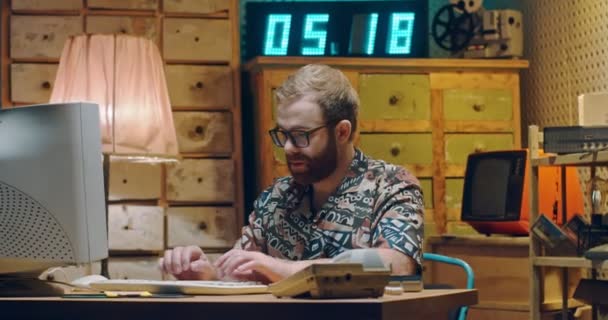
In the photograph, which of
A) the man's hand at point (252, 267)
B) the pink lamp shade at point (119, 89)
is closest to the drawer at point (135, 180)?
the pink lamp shade at point (119, 89)

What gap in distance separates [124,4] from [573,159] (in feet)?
6.47

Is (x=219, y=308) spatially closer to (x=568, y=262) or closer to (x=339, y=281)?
(x=339, y=281)

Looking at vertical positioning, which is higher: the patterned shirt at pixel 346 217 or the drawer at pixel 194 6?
the drawer at pixel 194 6

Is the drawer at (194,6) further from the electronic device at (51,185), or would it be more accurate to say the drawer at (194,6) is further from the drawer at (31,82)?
the electronic device at (51,185)

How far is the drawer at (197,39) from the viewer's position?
4367 millimetres

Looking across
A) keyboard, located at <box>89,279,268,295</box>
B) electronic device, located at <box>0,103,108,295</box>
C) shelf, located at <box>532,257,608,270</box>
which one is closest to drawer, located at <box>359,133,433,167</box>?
shelf, located at <box>532,257,608,270</box>

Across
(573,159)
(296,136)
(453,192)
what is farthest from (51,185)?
(453,192)

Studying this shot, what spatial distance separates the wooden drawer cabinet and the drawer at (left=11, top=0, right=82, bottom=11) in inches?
29.3

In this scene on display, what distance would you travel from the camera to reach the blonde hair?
8.67ft

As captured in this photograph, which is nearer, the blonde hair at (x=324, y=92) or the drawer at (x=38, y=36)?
the blonde hair at (x=324, y=92)

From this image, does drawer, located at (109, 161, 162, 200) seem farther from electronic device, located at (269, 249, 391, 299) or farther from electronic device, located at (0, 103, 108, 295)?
electronic device, located at (269, 249, 391, 299)

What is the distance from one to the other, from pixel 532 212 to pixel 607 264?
472 mm

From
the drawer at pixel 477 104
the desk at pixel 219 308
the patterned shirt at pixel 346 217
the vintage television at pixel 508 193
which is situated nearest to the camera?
the desk at pixel 219 308

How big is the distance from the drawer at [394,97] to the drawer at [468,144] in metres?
0.15
